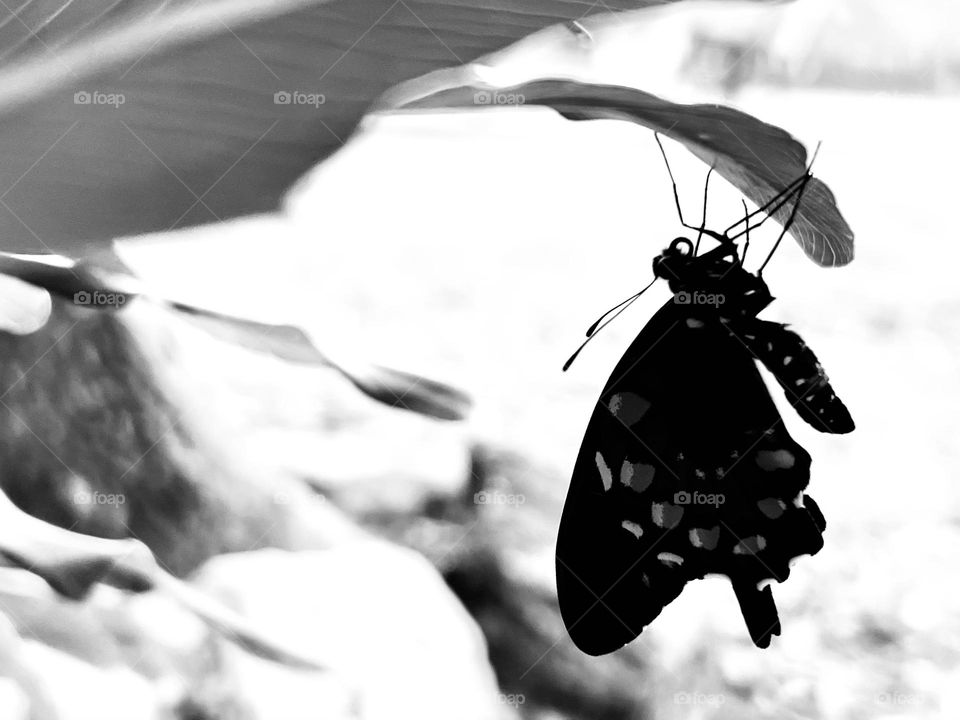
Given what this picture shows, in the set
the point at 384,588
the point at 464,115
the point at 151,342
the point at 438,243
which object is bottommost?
the point at 384,588

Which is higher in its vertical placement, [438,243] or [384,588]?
[438,243]

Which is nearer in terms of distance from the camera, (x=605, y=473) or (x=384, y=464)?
(x=605, y=473)

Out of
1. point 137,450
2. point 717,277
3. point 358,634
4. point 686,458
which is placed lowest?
point 358,634

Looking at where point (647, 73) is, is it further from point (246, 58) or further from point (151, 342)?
point (151, 342)

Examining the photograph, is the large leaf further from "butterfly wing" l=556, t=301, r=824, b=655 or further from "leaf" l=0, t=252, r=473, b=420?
"butterfly wing" l=556, t=301, r=824, b=655

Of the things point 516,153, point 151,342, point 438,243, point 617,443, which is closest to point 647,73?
point 516,153

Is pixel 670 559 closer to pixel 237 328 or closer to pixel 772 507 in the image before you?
pixel 772 507

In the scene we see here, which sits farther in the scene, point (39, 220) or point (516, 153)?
point (516, 153)

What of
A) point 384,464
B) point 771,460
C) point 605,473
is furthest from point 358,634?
point 771,460
